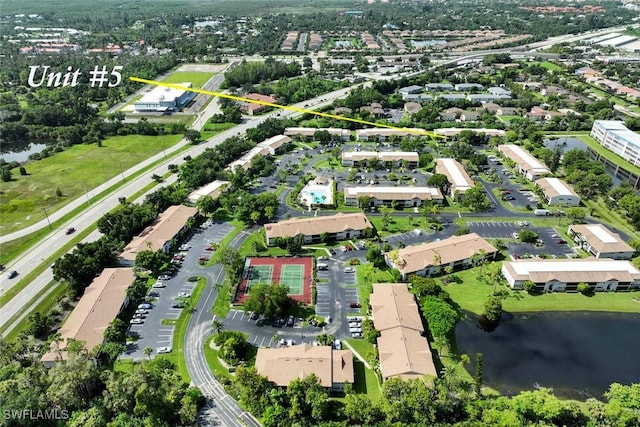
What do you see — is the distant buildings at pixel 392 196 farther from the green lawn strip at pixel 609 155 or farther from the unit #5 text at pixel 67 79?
the unit #5 text at pixel 67 79

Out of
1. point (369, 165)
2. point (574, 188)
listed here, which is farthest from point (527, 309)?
point (369, 165)

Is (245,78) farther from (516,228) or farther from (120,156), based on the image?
(516,228)

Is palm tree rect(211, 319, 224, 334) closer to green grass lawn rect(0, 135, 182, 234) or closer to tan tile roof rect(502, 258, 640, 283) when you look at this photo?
tan tile roof rect(502, 258, 640, 283)

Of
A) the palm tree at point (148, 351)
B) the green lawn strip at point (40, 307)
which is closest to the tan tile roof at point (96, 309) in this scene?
the green lawn strip at point (40, 307)

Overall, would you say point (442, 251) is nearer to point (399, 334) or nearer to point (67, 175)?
point (399, 334)

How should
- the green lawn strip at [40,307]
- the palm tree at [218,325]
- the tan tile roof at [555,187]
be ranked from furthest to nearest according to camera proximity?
the tan tile roof at [555,187], the green lawn strip at [40,307], the palm tree at [218,325]
